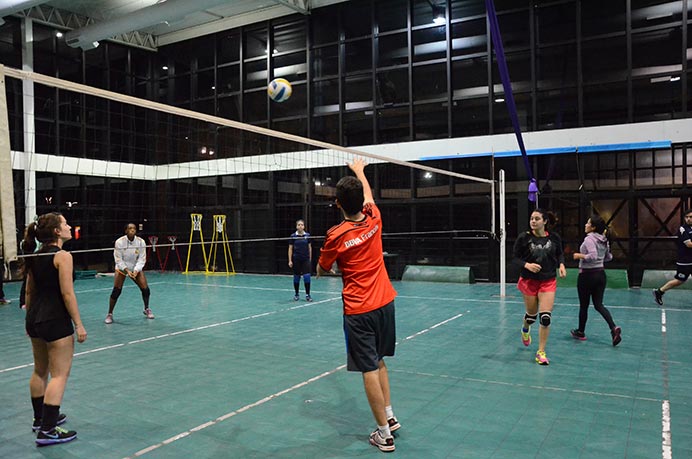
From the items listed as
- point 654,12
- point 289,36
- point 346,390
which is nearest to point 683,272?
point 654,12

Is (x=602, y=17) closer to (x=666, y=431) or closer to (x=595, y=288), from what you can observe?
(x=595, y=288)

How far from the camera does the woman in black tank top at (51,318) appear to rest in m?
3.68

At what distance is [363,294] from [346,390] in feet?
5.56

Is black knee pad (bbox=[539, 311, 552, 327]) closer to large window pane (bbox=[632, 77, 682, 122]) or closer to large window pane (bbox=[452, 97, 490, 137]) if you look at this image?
large window pane (bbox=[632, 77, 682, 122])

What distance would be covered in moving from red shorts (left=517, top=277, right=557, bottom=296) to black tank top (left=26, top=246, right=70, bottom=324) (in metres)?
4.53

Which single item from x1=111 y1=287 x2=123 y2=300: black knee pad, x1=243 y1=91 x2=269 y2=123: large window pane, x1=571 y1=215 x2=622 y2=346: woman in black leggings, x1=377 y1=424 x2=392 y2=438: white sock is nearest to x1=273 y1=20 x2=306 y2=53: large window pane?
x1=243 y1=91 x2=269 y2=123: large window pane

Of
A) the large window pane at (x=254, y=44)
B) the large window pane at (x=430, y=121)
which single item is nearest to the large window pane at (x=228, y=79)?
the large window pane at (x=254, y=44)

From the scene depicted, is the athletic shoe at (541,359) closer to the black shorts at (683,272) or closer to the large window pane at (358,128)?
the black shorts at (683,272)

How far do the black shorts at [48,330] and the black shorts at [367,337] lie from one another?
2034mm

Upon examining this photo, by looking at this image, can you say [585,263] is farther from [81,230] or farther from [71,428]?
[81,230]

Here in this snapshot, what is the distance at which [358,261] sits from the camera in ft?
11.7

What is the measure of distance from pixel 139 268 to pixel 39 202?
9.73 meters

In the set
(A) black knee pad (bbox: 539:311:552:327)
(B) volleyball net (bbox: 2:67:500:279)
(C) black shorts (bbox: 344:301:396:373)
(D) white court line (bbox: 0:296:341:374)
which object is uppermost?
(B) volleyball net (bbox: 2:67:500:279)

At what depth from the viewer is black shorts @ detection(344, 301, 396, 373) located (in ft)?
11.3
